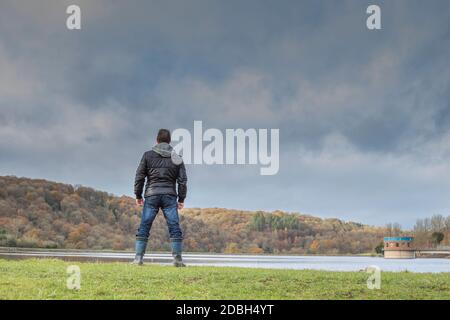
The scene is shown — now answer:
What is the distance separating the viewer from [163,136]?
16.0 m

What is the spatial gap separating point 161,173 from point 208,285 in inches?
211

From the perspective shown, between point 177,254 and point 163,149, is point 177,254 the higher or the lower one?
the lower one

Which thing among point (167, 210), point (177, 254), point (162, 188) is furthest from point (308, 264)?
point (162, 188)

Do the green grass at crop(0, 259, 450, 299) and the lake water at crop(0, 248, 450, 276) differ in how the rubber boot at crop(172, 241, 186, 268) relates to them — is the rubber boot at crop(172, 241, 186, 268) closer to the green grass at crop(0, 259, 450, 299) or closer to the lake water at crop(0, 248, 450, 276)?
the green grass at crop(0, 259, 450, 299)

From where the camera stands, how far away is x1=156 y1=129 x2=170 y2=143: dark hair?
1605 centimetres

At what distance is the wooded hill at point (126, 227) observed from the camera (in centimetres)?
4456

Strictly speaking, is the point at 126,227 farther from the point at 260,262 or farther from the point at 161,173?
the point at 161,173

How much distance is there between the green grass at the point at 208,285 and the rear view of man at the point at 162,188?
87.6 inches

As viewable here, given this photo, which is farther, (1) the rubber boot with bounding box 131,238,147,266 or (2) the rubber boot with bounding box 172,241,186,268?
(1) the rubber boot with bounding box 131,238,147,266

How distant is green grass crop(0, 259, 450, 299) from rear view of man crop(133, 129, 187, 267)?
2.22 metres

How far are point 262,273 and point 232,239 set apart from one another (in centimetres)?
3750

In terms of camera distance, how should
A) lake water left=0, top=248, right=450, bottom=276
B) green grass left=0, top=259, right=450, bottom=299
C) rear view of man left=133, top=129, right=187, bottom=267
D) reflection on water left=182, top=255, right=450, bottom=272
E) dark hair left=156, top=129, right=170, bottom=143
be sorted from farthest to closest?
1. lake water left=0, top=248, right=450, bottom=276
2. reflection on water left=182, top=255, right=450, bottom=272
3. dark hair left=156, top=129, right=170, bottom=143
4. rear view of man left=133, top=129, right=187, bottom=267
5. green grass left=0, top=259, right=450, bottom=299

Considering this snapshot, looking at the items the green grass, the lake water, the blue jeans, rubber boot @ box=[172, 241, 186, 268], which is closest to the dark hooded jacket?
the blue jeans
